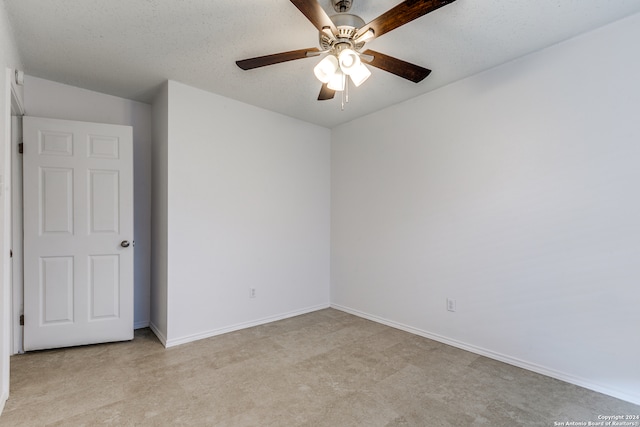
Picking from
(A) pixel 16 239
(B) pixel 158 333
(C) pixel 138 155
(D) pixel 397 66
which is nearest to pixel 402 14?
(D) pixel 397 66

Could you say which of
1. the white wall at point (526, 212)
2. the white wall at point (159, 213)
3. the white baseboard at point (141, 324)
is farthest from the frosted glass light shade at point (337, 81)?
the white baseboard at point (141, 324)

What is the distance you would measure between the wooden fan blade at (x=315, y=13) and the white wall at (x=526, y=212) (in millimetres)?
1671

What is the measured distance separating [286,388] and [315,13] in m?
2.26

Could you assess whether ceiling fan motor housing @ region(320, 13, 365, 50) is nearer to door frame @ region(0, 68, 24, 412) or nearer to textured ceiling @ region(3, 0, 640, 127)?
textured ceiling @ region(3, 0, 640, 127)

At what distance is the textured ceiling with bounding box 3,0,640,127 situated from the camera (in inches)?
72.7

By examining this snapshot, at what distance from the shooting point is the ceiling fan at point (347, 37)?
1475mm

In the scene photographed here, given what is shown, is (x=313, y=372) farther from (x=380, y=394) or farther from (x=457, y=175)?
(x=457, y=175)

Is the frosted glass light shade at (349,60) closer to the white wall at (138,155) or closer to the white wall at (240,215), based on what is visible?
the white wall at (240,215)

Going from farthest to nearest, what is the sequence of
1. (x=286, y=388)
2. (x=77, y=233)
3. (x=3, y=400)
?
1. (x=77, y=233)
2. (x=286, y=388)
3. (x=3, y=400)

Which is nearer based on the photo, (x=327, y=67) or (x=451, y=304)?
(x=327, y=67)

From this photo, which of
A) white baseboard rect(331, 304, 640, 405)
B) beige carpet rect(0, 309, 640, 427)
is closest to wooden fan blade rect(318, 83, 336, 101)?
beige carpet rect(0, 309, 640, 427)

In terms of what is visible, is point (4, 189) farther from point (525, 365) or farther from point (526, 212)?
point (525, 365)

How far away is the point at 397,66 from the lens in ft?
6.39

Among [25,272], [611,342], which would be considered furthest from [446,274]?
[25,272]
